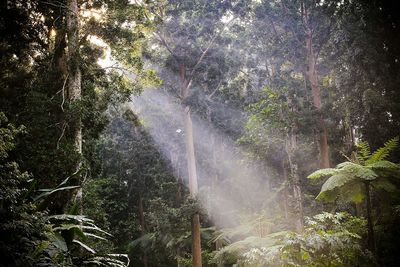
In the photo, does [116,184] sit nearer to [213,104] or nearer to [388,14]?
[213,104]

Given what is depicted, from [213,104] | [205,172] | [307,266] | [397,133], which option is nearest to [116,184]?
[205,172]

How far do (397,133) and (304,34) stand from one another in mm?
9165

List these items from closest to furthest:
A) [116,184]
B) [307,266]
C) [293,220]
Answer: [307,266], [293,220], [116,184]

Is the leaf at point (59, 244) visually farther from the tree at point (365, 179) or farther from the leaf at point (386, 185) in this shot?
the leaf at point (386, 185)

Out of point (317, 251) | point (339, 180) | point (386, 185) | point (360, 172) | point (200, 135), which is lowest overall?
point (317, 251)

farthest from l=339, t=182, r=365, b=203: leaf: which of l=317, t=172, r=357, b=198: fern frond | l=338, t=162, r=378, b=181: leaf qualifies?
l=338, t=162, r=378, b=181: leaf

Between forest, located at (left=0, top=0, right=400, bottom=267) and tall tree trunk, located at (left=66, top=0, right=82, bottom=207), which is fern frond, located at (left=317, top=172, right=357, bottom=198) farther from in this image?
tall tree trunk, located at (left=66, top=0, right=82, bottom=207)

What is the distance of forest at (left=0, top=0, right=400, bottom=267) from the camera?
6.77m

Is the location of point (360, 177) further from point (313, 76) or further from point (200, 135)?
point (200, 135)

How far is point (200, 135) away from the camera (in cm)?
2762

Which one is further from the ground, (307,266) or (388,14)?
(388,14)

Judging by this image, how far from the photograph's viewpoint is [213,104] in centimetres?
2550

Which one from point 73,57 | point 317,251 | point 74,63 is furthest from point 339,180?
point 73,57

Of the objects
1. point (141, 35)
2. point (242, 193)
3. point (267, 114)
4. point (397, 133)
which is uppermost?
point (141, 35)
